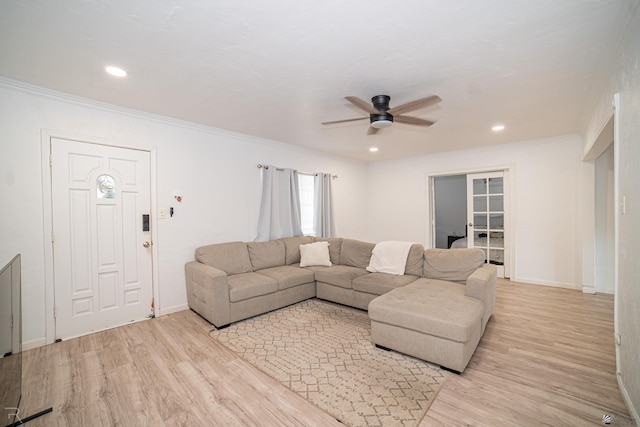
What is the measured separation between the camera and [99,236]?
3.11 m

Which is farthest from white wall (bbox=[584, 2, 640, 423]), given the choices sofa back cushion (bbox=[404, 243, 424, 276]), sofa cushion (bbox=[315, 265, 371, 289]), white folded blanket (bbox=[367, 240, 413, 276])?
sofa cushion (bbox=[315, 265, 371, 289])

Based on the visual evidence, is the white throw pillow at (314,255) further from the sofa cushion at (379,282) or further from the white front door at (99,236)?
the white front door at (99,236)

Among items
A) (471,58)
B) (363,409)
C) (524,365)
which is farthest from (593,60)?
(363,409)

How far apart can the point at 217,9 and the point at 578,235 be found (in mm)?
5689

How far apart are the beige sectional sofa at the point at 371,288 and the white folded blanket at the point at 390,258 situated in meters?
0.08

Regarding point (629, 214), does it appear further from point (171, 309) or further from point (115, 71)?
point (171, 309)

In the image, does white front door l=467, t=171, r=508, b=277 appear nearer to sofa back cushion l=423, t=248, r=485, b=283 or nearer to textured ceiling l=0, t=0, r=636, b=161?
textured ceiling l=0, t=0, r=636, b=161

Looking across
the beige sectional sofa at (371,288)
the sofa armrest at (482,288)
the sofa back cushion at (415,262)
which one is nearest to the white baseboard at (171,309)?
the beige sectional sofa at (371,288)

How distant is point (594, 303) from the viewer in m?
3.81

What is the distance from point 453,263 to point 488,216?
2582mm

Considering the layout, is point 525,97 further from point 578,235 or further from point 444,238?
point 444,238

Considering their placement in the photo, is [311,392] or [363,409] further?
[311,392]

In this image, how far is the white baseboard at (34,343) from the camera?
2.67 m

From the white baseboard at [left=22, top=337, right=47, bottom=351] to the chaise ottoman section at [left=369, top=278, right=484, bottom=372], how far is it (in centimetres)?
319
